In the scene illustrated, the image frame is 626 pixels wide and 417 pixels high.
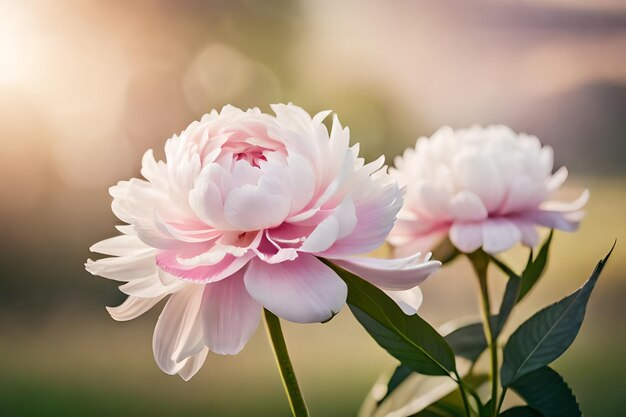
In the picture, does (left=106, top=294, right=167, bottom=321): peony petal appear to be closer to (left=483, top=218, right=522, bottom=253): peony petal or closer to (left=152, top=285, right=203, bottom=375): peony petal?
(left=152, top=285, right=203, bottom=375): peony petal

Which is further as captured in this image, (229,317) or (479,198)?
(479,198)

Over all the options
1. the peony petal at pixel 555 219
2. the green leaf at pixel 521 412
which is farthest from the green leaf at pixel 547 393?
the peony petal at pixel 555 219

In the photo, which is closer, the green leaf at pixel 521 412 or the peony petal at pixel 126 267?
the peony petal at pixel 126 267

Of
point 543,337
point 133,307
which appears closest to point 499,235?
point 543,337

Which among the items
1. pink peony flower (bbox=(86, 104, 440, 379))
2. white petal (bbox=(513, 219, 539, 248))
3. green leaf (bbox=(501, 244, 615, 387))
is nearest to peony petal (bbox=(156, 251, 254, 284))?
pink peony flower (bbox=(86, 104, 440, 379))

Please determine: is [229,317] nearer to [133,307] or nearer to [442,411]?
[133,307]

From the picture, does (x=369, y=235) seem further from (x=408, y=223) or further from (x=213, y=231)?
(x=408, y=223)

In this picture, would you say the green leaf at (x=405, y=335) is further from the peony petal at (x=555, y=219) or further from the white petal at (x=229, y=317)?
the peony petal at (x=555, y=219)
